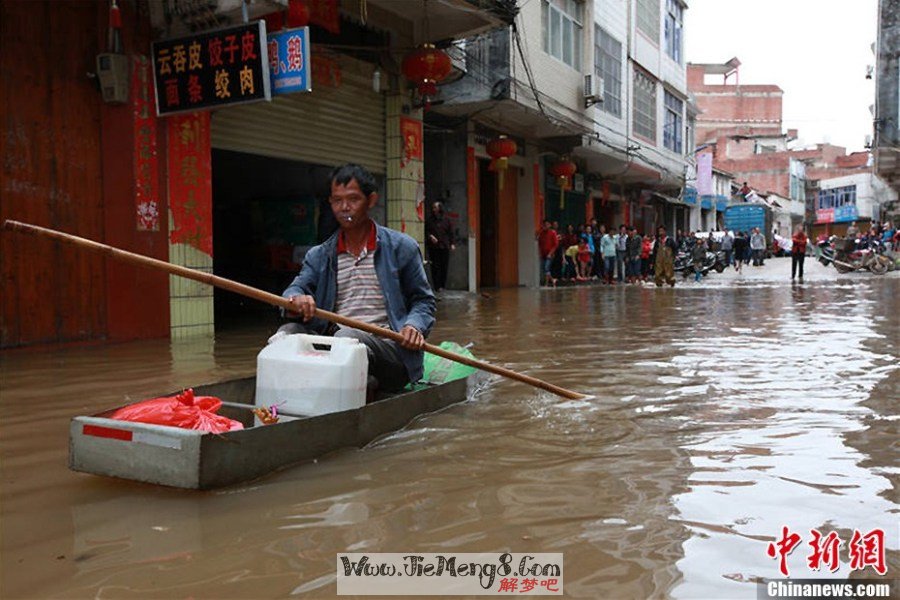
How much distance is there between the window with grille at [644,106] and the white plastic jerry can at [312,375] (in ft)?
78.6

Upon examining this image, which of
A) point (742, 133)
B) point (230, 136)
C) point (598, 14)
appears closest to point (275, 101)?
point (230, 136)

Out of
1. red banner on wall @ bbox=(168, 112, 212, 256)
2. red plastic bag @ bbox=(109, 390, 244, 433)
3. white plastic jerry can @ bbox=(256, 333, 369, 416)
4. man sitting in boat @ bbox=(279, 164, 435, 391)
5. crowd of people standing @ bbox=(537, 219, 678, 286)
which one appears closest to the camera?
red plastic bag @ bbox=(109, 390, 244, 433)

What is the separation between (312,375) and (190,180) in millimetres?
5983

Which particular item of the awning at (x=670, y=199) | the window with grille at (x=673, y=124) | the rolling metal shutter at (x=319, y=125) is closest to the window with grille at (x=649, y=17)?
the window with grille at (x=673, y=124)

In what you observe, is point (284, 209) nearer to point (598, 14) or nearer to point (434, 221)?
point (434, 221)

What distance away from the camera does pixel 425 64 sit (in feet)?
39.5

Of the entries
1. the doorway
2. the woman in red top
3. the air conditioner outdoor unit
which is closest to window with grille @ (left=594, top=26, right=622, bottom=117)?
the air conditioner outdoor unit

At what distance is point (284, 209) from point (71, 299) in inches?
241

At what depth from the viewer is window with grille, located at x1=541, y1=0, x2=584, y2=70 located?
19.5 m

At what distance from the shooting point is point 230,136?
10.0m

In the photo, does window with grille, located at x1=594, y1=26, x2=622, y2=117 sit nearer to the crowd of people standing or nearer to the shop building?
the crowd of people standing

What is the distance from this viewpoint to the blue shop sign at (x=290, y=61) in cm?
838

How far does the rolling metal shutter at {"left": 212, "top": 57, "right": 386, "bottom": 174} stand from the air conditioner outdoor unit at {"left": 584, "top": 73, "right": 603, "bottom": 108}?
32.4 feet

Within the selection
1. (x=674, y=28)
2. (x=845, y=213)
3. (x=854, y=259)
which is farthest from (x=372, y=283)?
(x=845, y=213)
